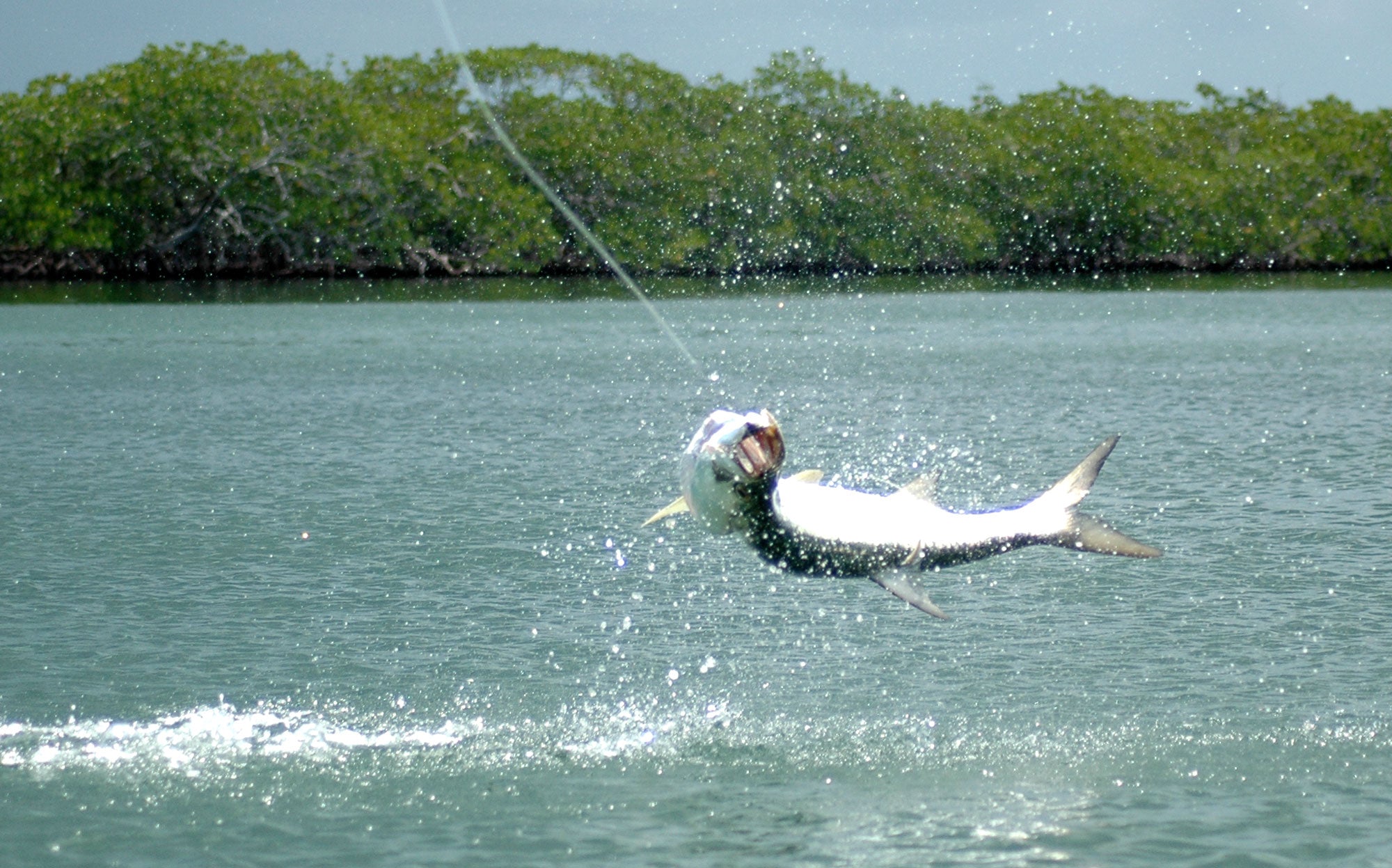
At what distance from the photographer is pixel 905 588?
37.0 feet

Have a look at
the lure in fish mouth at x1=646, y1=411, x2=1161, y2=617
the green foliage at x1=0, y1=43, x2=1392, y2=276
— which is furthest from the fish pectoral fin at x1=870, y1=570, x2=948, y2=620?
the green foliage at x1=0, y1=43, x2=1392, y2=276

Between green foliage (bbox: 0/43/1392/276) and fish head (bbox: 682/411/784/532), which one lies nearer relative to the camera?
fish head (bbox: 682/411/784/532)

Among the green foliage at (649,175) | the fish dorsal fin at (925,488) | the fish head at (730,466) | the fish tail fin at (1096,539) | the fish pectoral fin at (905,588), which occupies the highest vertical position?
the green foliage at (649,175)

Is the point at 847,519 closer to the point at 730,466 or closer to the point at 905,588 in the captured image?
the point at 905,588

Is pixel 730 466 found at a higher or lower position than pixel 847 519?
higher

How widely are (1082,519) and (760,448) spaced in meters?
3.74

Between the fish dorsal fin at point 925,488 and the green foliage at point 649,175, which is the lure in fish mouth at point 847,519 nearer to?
the fish dorsal fin at point 925,488

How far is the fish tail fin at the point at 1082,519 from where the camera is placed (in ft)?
40.4

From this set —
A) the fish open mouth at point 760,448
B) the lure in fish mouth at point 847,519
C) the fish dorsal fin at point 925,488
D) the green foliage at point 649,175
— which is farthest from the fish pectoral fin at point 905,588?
the green foliage at point 649,175

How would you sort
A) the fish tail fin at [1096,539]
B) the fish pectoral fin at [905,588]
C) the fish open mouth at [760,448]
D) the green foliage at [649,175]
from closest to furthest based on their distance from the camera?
the fish open mouth at [760,448] → the fish pectoral fin at [905,588] → the fish tail fin at [1096,539] → the green foliage at [649,175]

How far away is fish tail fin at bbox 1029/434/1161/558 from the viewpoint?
12.3 m

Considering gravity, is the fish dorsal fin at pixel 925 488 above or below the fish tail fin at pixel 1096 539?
above

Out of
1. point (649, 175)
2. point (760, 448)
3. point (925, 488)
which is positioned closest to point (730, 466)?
point (760, 448)

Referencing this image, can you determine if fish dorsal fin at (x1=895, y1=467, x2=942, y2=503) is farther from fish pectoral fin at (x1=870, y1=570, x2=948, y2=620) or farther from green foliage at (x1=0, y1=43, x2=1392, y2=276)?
green foliage at (x1=0, y1=43, x2=1392, y2=276)
